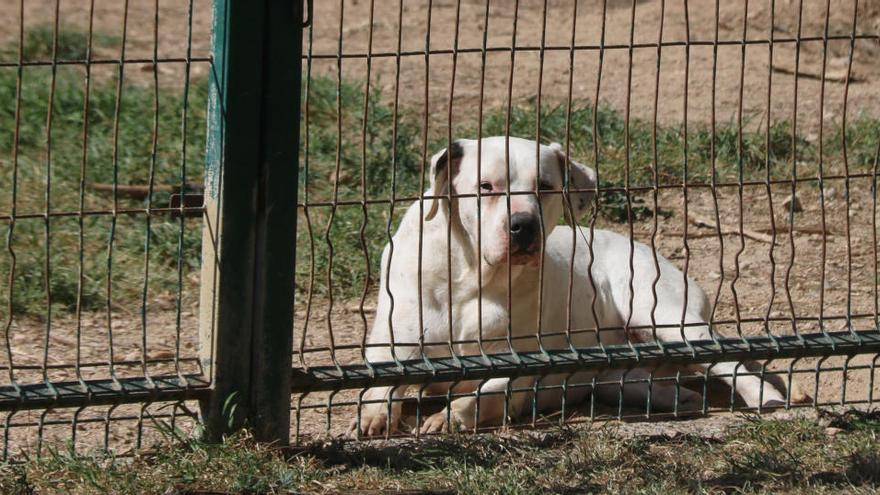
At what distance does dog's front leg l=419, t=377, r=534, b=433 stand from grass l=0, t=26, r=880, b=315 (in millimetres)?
1480

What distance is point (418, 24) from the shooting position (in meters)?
10.8

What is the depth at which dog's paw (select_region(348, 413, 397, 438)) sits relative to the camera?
4.36 metres

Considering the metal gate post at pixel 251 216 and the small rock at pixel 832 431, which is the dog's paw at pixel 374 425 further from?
the small rock at pixel 832 431

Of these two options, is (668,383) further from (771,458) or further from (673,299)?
(771,458)

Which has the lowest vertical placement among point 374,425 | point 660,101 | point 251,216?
point 374,425

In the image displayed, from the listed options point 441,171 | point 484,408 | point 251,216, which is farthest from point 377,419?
point 251,216

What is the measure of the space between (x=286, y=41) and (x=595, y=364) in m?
1.36

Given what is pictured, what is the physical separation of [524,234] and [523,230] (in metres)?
0.01

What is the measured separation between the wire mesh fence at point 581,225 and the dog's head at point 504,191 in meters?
0.01

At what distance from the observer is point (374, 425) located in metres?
4.40

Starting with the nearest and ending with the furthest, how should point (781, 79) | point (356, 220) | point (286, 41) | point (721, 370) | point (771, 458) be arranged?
point (286, 41)
point (771, 458)
point (721, 370)
point (356, 220)
point (781, 79)

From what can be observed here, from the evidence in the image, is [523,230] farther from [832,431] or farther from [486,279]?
[832,431]

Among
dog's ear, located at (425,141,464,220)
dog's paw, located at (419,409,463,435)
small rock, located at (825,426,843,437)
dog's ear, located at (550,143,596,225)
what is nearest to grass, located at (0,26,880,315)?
dog's ear, located at (550,143,596,225)

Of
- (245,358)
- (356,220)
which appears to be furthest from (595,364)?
(356,220)
